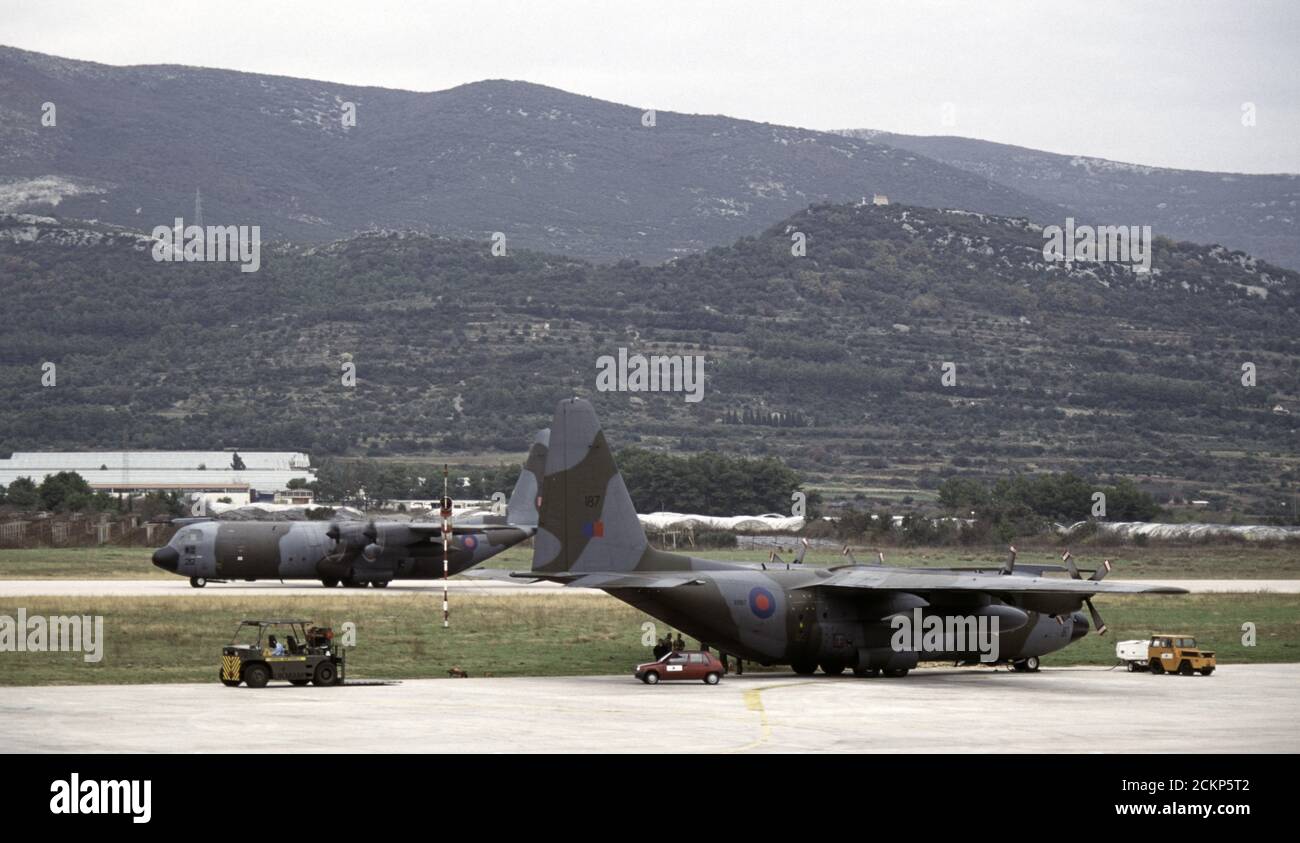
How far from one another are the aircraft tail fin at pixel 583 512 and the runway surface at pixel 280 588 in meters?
20.3

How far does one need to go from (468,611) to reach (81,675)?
A: 21486 millimetres

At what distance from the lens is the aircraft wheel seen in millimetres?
37750

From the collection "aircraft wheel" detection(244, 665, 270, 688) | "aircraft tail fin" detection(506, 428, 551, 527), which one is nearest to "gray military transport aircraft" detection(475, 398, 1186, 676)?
"aircraft wheel" detection(244, 665, 270, 688)

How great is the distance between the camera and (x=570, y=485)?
136ft

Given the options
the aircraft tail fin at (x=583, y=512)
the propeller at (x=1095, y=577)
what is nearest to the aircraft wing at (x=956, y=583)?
the propeller at (x=1095, y=577)

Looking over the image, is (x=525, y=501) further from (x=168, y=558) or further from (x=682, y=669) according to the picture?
(x=682, y=669)

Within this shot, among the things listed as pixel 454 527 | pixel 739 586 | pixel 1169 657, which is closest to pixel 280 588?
pixel 454 527

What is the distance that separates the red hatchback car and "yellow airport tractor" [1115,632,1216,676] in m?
12.9

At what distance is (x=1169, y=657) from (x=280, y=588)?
41.6m

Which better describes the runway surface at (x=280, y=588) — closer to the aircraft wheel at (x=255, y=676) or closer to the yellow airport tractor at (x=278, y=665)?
the yellow airport tractor at (x=278, y=665)

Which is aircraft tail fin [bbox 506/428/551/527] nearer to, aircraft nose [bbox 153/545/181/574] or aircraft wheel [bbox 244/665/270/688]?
aircraft nose [bbox 153/545/181/574]
